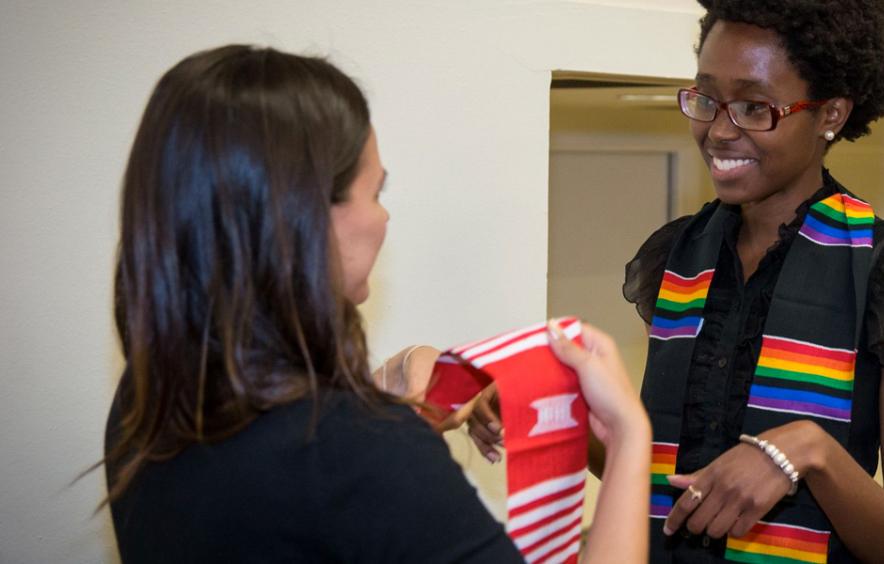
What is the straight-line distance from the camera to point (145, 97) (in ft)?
5.11

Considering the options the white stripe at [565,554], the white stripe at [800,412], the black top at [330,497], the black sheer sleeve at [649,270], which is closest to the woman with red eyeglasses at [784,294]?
the white stripe at [800,412]

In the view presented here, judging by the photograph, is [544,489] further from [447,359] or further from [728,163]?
[728,163]

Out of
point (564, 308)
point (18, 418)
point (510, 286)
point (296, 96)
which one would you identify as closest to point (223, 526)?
point (296, 96)

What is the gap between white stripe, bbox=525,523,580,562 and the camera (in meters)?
1.02

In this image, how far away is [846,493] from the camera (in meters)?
1.28

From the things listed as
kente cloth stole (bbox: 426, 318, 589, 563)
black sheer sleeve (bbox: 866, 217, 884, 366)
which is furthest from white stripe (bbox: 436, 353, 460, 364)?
black sheer sleeve (bbox: 866, 217, 884, 366)

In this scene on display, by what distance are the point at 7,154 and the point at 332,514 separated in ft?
3.20

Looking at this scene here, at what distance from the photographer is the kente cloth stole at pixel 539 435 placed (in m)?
0.99

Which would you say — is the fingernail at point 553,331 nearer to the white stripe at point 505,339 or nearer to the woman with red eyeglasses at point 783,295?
the white stripe at point 505,339

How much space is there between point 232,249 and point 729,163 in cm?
88

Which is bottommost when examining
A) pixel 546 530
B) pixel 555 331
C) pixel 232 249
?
pixel 546 530

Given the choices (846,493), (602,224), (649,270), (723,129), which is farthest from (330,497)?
(602,224)

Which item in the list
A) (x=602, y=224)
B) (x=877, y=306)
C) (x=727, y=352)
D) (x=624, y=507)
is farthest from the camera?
(x=602, y=224)

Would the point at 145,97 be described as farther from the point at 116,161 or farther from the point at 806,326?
the point at 806,326
